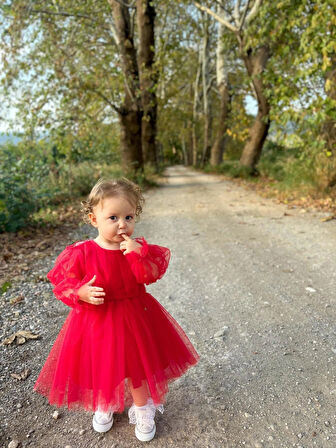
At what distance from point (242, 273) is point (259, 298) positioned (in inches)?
28.5

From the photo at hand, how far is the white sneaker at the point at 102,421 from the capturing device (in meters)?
2.01

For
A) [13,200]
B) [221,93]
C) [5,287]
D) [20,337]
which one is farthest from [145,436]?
[221,93]

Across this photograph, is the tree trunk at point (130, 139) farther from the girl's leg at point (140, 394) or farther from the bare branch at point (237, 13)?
the girl's leg at point (140, 394)

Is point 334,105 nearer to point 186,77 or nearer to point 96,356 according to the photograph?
point 96,356

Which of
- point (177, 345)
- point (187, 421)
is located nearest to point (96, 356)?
point (177, 345)

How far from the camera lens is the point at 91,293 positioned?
1792 millimetres

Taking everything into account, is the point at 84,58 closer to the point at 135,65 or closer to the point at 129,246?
the point at 135,65

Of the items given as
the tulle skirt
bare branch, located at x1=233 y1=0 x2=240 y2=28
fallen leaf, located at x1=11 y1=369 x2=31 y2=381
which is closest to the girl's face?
the tulle skirt

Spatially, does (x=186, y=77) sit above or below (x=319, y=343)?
above

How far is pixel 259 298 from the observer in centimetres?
368

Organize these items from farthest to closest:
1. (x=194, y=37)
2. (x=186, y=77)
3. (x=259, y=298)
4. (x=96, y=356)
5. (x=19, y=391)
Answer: (x=186, y=77)
(x=194, y=37)
(x=259, y=298)
(x=19, y=391)
(x=96, y=356)

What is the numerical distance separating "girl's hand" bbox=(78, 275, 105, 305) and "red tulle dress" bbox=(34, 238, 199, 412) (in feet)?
0.12

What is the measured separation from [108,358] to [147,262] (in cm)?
55

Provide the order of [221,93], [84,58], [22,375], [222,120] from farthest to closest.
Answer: [222,120] < [221,93] < [84,58] < [22,375]
